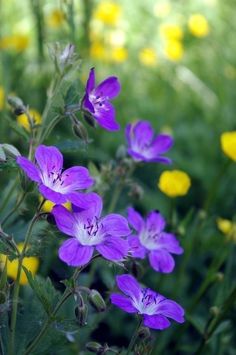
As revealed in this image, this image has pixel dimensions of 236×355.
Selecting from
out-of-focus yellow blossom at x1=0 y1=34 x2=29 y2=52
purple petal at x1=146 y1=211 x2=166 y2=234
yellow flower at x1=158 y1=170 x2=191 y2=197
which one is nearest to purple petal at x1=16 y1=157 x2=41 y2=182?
purple petal at x1=146 y1=211 x2=166 y2=234

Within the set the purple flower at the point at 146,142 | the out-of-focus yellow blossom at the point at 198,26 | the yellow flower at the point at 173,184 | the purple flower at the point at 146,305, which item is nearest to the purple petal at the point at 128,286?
the purple flower at the point at 146,305

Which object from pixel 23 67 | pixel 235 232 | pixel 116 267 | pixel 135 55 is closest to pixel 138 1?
pixel 135 55

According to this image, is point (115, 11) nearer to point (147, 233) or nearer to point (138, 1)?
point (138, 1)

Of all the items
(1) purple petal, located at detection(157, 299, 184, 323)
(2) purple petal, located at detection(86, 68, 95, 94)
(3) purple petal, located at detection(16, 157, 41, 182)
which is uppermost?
(2) purple petal, located at detection(86, 68, 95, 94)

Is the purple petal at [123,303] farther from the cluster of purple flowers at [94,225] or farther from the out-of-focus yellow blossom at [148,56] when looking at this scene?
the out-of-focus yellow blossom at [148,56]

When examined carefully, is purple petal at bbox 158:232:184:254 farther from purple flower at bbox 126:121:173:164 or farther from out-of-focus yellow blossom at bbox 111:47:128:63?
out-of-focus yellow blossom at bbox 111:47:128:63
